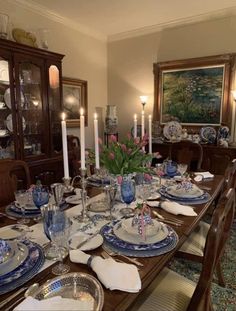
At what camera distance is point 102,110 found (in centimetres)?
429

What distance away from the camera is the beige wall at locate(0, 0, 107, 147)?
289cm

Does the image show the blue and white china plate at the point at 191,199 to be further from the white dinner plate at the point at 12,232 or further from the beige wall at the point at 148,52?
the beige wall at the point at 148,52

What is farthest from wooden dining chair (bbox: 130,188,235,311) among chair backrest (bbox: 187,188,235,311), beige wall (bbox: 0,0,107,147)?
beige wall (bbox: 0,0,107,147)

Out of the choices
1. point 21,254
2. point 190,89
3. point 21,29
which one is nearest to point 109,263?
point 21,254

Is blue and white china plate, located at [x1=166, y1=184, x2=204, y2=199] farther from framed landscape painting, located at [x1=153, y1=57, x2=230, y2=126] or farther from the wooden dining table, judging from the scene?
framed landscape painting, located at [x1=153, y1=57, x2=230, y2=126]

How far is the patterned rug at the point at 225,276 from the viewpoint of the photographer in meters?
1.67

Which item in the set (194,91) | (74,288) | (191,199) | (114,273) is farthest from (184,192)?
(194,91)

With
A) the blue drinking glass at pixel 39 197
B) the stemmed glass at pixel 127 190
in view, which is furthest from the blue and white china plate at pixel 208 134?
the blue drinking glass at pixel 39 197

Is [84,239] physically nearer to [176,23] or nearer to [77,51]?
[77,51]

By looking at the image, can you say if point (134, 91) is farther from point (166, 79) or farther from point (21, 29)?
point (21, 29)

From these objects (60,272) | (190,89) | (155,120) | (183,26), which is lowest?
(60,272)

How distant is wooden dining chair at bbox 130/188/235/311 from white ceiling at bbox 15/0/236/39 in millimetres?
2751

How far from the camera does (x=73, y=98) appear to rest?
3.69 m

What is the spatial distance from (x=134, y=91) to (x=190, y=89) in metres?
0.95
